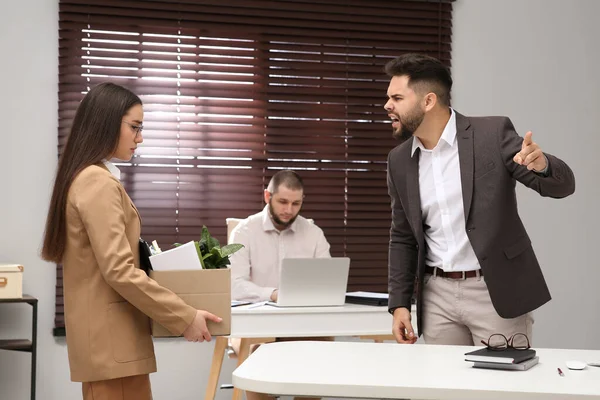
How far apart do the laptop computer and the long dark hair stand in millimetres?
1299

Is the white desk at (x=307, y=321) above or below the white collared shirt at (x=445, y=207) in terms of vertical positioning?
below

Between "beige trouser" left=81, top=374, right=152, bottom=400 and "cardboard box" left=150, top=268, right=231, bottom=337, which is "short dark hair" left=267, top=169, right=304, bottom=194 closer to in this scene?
"cardboard box" left=150, top=268, right=231, bottom=337

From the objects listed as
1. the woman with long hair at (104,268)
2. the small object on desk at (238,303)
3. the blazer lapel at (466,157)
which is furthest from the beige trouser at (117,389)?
the small object on desk at (238,303)

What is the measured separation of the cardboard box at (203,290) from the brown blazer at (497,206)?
2.21 feet

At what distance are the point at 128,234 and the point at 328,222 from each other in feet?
8.66

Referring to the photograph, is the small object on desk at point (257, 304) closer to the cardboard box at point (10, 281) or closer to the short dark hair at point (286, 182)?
the short dark hair at point (286, 182)

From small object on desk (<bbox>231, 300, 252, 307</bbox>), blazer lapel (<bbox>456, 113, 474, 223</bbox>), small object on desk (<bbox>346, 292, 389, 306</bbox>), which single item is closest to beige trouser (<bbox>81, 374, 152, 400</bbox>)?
blazer lapel (<bbox>456, 113, 474, 223</bbox>)

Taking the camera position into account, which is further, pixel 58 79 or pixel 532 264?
pixel 58 79

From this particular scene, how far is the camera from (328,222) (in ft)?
15.9

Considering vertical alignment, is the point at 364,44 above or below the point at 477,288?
above

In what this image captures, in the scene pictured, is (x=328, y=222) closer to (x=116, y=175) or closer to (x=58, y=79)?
(x=58, y=79)

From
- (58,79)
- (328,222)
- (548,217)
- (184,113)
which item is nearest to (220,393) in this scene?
(328,222)

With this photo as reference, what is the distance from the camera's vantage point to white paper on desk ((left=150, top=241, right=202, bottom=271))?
7.70 feet

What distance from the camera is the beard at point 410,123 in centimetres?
267
